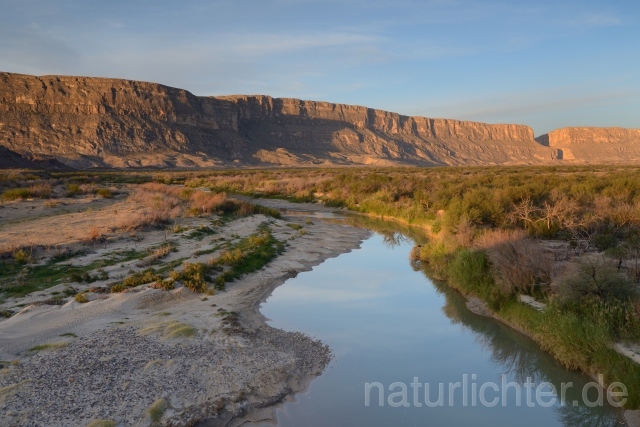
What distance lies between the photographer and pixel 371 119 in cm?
16738

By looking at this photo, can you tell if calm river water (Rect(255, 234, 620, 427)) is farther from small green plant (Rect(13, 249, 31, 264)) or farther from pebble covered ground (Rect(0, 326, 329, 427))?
small green plant (Rect(13, 249, 31, 264))

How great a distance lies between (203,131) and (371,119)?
6755 cm

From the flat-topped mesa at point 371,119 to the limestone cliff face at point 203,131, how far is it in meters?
0.36

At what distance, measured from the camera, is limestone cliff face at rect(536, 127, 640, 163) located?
178500 mm

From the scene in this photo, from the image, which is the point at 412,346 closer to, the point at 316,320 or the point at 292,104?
the point at 316,320

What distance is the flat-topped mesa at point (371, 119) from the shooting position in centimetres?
14375

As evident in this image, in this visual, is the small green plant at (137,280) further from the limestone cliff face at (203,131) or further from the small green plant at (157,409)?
the limestone cliff face at (203,131)

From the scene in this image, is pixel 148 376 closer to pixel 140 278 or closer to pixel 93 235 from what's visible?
pixel 140 278

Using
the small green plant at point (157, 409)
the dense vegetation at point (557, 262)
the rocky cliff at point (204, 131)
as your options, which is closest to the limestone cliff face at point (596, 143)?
the rocky cliff at point (204, 131)

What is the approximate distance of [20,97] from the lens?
97750 millimetres

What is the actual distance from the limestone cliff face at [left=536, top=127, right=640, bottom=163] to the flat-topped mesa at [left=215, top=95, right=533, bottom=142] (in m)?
14.3

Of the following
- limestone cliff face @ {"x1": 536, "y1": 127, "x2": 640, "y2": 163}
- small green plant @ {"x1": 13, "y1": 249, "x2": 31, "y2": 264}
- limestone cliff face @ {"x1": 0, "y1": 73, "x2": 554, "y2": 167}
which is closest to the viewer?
small green plant @ {"x1": 13, "y1": 249, "x2": 31, "y2": 264}

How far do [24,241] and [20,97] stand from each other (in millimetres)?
100822

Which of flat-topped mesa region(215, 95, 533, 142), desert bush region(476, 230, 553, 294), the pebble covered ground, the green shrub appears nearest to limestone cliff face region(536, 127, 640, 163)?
flat-topped mesa region(215, 95, 533, 142)
